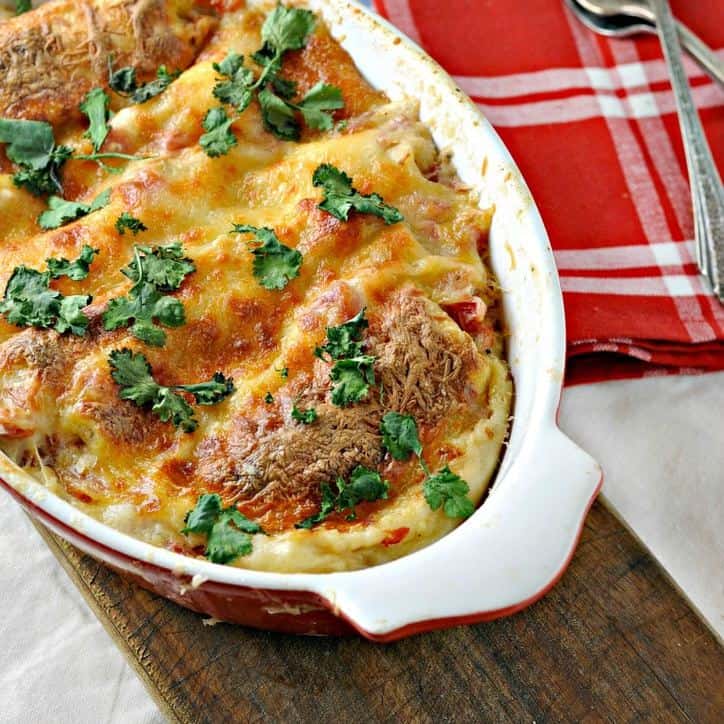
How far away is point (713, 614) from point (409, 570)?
1113mm

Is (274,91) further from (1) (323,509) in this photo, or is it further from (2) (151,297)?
(1) (323,509)

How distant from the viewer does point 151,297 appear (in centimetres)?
242

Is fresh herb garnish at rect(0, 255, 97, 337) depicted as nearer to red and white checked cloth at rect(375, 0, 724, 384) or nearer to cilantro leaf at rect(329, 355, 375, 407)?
cilantro leaf at rect(329, 355, 375, 407)

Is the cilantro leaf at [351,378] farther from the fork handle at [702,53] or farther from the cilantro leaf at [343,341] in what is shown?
the fork handle at [702,53]

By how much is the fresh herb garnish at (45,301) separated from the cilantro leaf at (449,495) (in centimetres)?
94

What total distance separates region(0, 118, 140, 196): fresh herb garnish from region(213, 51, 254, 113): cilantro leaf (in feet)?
1.10

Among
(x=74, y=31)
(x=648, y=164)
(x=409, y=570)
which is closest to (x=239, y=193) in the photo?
(x=74, y=31)

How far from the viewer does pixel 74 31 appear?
9.86ft

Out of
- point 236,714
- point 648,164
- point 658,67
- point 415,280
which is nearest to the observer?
point 236,714

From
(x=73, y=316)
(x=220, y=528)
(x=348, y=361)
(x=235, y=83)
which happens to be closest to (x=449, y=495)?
(x=348, y=361)

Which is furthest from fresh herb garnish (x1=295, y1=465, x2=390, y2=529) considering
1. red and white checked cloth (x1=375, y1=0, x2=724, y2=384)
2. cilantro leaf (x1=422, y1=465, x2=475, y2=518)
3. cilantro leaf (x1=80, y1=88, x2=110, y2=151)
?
cilantro leaf (x1=80, y1=88, x2=110, y2=151)

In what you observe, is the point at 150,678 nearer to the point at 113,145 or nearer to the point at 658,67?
the point at 113,145

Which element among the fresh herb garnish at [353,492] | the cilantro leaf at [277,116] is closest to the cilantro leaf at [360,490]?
the fresh herb garnish at [353,492]

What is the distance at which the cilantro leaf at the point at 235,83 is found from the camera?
2.86 m
